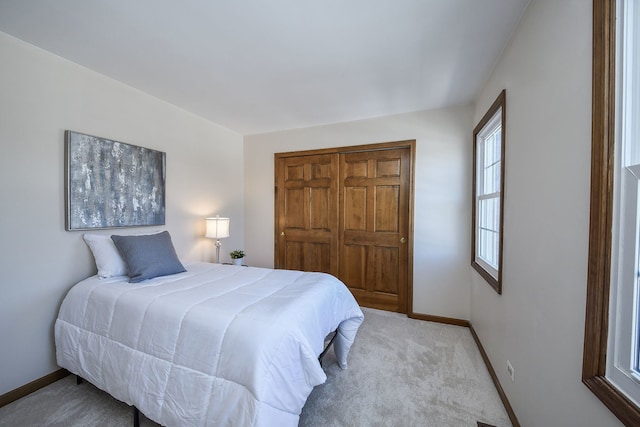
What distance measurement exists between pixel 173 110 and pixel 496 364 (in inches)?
155

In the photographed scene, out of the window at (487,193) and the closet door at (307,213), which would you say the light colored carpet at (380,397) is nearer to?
the window at (487,193)

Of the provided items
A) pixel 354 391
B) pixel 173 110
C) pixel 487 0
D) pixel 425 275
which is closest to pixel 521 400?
pixel 354 391

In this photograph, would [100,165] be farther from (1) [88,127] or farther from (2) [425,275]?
(2) [425,275]

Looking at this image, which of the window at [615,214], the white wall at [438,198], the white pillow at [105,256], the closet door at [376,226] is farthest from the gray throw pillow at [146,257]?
the window at [615,214]

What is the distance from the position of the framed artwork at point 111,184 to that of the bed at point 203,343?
0.57 m

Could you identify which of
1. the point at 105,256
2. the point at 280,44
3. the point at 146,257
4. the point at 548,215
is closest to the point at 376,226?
the point at 548,215

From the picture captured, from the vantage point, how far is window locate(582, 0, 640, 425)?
0.72m

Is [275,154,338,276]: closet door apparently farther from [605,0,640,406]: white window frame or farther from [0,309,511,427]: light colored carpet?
[605,0,640,406]: white window frame

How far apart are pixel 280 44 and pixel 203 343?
1.98 m

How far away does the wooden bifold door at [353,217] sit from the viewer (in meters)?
3.03

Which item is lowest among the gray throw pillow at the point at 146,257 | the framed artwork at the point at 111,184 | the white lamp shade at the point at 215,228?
the gray throw pillow at the point at 146,257

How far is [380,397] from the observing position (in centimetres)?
169

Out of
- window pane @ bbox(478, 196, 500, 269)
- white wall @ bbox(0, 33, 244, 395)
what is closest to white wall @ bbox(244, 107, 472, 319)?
window pane @ bbox(478, 196, 500, 269)

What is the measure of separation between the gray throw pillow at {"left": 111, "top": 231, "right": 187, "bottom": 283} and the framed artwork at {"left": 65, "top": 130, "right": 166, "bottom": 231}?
30 centimetres
